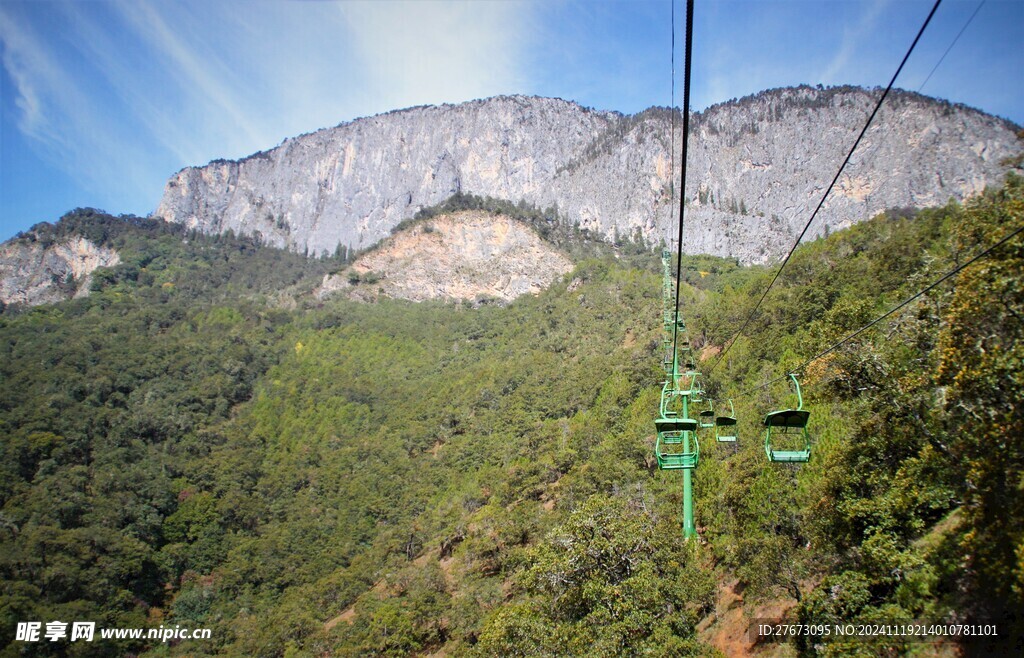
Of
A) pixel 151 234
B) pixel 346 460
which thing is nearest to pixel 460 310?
pixel 346 460

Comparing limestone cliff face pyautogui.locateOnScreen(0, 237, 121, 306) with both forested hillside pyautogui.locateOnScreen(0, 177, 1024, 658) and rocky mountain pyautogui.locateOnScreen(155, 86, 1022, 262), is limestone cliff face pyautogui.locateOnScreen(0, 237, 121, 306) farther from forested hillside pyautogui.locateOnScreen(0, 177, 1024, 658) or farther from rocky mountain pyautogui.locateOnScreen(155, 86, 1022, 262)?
rocky mountain pyautogui.locateOnScreen(155, 86, 1022, 262)

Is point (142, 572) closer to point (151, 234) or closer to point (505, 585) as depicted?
point (505, 585)

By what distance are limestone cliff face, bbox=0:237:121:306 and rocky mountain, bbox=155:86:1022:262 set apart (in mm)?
35719

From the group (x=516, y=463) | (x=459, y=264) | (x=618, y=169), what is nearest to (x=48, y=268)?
(x=459, y=264)

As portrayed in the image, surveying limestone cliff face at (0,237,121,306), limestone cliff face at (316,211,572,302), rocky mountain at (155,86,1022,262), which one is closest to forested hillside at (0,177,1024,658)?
limestone cliff face at (316,211,572,302)

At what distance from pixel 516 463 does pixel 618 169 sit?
101m

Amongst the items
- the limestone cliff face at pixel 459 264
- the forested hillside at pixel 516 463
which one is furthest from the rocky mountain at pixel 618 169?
the limestone cliff face at pixel 459 264

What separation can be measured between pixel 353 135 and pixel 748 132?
106567 millimetres

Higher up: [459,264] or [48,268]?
[48,268]

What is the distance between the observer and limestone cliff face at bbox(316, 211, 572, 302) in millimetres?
114438

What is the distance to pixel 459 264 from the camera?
4656 inches

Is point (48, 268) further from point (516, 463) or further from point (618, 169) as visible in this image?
point (516, 463)

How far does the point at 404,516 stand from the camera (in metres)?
62.4

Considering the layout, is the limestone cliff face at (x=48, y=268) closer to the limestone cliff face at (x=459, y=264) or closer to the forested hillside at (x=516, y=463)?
the forested hillside at (x=516, y=463)
